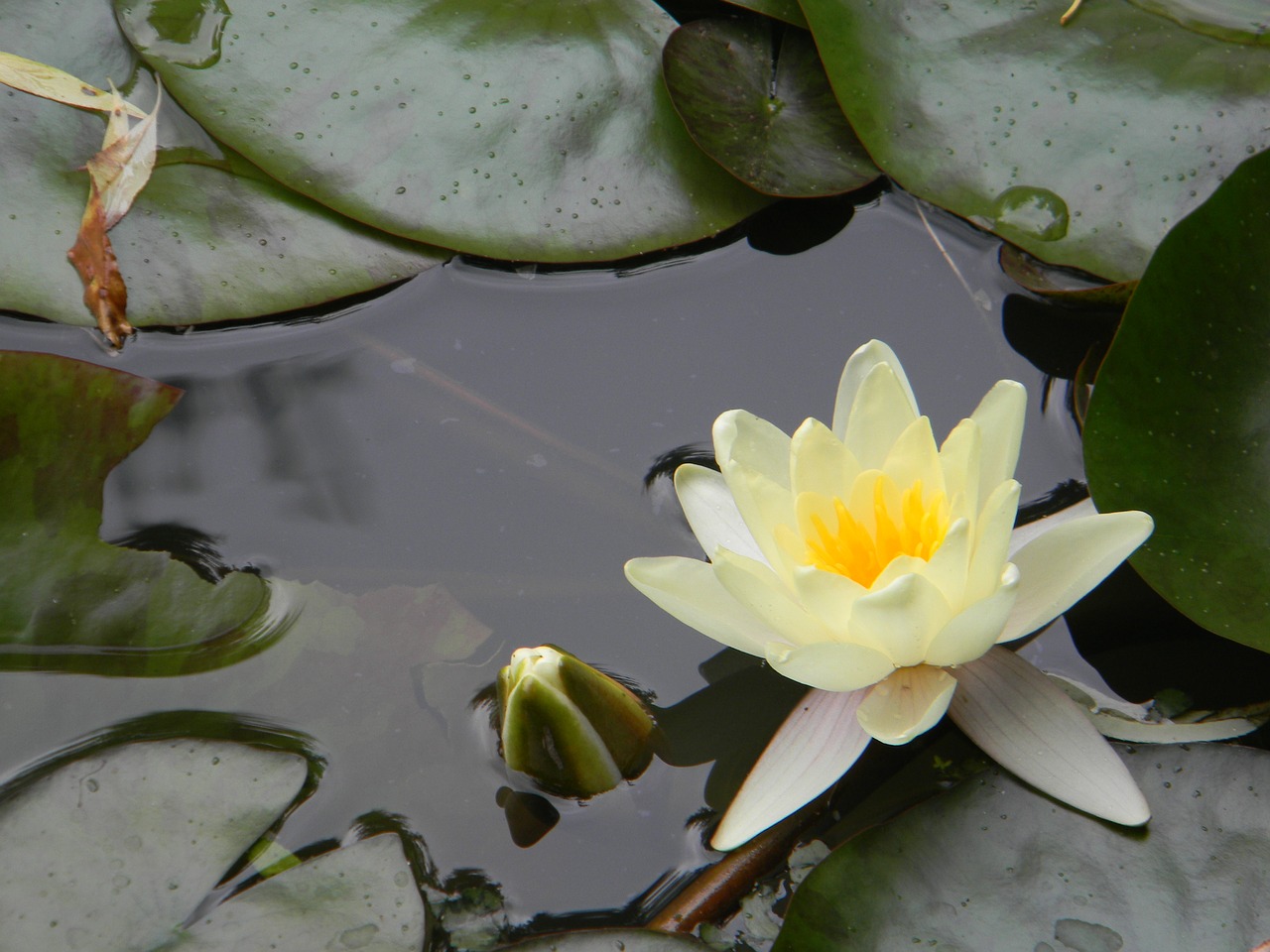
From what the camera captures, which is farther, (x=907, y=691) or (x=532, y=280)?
(x=532, y=280)

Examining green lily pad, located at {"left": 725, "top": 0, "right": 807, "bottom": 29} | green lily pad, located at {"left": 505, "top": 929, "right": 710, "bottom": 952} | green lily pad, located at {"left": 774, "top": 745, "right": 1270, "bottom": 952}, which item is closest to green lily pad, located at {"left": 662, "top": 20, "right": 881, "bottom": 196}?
green lily pad, located at {"left": 725, "top": 0, "right": 807, "bottom": 29}

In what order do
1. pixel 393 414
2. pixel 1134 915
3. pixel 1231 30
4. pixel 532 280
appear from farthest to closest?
pixel 532 280 → pixel 393 414 → pixel 1231 30 → pixel 1134 915

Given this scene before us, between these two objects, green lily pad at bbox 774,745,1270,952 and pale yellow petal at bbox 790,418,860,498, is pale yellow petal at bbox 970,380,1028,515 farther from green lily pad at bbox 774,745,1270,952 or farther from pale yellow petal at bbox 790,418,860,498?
green lily pad at bbox 774,745,1270,952

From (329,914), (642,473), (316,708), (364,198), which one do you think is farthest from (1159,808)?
(364,198)

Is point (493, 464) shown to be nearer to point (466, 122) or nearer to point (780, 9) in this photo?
point (466, 122)

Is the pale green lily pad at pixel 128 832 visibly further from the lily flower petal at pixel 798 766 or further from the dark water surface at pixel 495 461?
the lily flower petal at pixel 798 766

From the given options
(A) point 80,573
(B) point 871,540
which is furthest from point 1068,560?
(A) point 80,573

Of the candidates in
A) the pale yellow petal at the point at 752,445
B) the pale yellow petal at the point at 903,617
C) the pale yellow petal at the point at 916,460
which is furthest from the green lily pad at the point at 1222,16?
the pale yellow petal at the point at 903,617

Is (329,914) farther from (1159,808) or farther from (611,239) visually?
(611,239)
